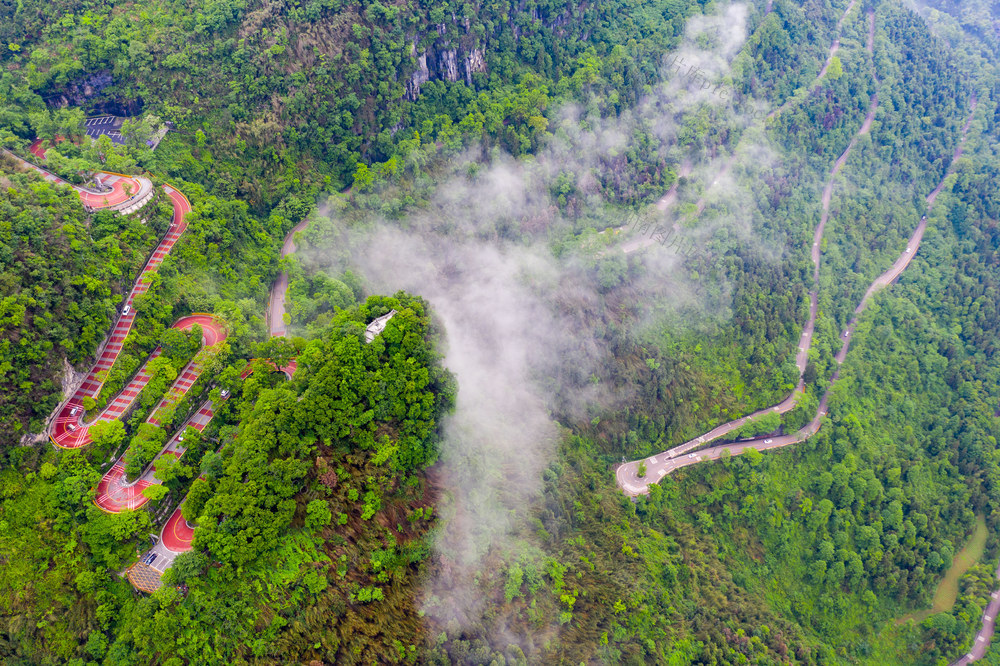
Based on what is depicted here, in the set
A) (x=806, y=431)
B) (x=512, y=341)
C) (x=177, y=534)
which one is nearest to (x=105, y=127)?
(x=177, y=534)

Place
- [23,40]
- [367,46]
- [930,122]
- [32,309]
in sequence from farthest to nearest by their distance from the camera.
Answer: [930,122]
[367,46]
[23,40]
[32,309]

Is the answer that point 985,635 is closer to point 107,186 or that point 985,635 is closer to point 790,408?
point 790,408

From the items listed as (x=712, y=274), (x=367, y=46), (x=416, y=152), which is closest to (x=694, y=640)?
(x=712, y=274)

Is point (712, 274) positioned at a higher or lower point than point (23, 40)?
lower

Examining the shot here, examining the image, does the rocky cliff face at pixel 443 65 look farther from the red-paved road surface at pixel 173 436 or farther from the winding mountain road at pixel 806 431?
the red-paved road surface at pixel 173 436

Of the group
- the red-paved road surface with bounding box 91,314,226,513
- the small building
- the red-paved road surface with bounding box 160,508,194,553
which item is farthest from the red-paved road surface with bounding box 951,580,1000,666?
the red-paved road surface with bounding box 91,314,226,513

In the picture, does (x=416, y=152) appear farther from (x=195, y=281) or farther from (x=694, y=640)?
(x=694, y=640)

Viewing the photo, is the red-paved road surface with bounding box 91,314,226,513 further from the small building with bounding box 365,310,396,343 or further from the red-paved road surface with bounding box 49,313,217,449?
the small building with bounding box 365,310,396,343

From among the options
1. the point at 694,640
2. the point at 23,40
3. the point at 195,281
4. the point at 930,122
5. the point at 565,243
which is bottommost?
the point at 694,640
